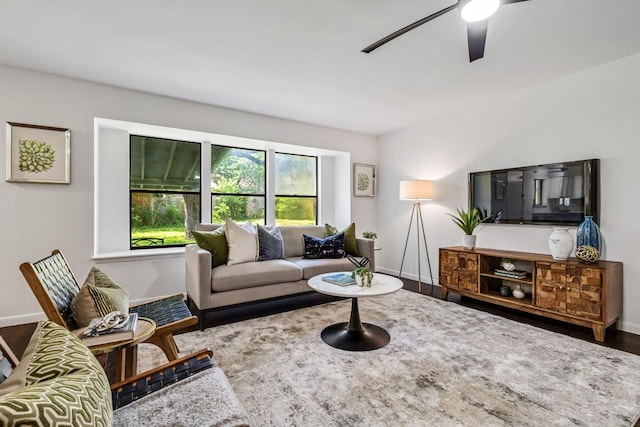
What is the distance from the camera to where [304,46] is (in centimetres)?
254

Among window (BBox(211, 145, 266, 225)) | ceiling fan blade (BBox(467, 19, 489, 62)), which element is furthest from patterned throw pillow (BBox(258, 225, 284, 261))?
ceiling fan blade (BBox(467, 19, 489, 62))

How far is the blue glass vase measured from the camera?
2.83 m

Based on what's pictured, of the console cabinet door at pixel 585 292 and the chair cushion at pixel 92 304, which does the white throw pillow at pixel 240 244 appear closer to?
the chair cushion at pixel 92 304

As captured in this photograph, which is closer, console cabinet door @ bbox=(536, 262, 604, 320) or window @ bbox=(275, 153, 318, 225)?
console cabinet door @ bbox=(536, 262, 604, 320)

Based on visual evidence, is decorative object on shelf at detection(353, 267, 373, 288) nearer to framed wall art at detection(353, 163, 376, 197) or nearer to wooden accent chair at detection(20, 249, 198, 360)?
wooden accent chair at detection(20, 249, 198, 360)

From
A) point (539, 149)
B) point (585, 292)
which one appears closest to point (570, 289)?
point (585, 292)

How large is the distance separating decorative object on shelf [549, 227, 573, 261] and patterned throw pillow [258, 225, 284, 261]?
2.88 metres

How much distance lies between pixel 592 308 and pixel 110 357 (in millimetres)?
3958

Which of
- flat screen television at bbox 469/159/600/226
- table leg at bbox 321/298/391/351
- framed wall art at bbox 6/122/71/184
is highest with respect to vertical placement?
framed wall art at bbox 6/122/71/184

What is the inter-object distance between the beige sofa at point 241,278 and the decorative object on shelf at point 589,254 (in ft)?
7.38

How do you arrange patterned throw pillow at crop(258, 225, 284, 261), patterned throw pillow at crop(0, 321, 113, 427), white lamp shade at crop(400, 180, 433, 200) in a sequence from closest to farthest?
1. patterned throw pillow at crop(0, 321, 113, 427)
2. patterned throw pillow at crop(258, 225, 284, 261)
3. white lamp shade at crop(400, 180, 433, 200)

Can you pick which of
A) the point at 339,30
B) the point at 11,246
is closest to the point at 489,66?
the point at 339,30

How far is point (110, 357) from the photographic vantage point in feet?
7.71

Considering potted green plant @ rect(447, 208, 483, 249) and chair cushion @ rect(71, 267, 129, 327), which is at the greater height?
potted green plant @ rect(447, 208, 483, 249)
